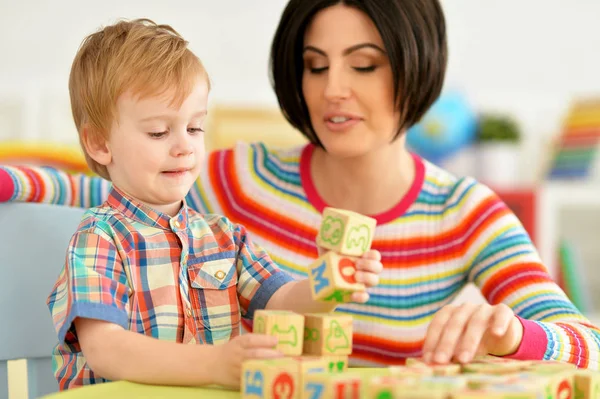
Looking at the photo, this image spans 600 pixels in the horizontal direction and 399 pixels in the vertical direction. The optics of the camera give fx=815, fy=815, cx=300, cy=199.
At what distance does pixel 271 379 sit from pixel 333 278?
17 centimetres

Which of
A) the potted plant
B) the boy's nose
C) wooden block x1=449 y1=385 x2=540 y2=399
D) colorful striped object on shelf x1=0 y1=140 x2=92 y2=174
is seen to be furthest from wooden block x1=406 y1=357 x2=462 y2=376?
the potted plant

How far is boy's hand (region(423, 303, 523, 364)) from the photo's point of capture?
86 cm

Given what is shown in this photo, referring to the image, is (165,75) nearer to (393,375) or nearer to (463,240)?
(393,375)

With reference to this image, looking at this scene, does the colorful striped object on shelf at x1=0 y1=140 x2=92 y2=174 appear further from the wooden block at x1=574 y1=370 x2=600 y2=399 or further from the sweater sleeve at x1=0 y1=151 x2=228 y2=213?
the wooden block at x1=574 y1=370 x2=600 y2=399

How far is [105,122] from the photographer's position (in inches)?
40.2

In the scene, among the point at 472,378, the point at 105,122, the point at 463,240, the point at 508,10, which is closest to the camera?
the point at 472,378

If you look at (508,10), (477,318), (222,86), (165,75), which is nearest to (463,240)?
(477,318)

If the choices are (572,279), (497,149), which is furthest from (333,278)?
(572,279)

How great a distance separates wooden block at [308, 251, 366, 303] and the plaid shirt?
0.64 ft

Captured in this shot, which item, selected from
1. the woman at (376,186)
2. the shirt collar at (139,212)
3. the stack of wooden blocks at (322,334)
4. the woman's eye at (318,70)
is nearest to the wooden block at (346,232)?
the stack of wooden blocks at (322,334)

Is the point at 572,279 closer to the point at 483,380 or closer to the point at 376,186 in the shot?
the point at 376,186

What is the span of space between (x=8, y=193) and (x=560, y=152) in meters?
2.64

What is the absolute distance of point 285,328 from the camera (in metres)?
0.83

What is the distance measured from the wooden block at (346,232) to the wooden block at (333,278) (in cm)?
1
